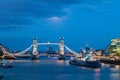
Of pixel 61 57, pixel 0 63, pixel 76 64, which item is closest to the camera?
pixel 0 63

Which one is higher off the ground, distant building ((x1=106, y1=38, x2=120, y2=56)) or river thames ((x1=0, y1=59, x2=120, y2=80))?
distant building ((x1=106, y1=38, x2=120, y2=56))

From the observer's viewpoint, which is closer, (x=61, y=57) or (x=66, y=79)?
(x=66, y=79)

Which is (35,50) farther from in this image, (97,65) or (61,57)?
(97,65)

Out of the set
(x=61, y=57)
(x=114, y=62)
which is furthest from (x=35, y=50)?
(x=114, y=62)

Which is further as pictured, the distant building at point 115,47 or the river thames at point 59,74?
the distant building at point 115,47

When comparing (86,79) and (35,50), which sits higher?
(35,50)

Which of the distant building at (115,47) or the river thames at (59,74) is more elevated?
the distant building at (115,47)

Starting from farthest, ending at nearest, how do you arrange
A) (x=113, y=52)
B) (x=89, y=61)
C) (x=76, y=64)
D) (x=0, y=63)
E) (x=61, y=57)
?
(x=61, y=57) → (x=113, y=52) → (x=76, y=64) → (x=89, y=61) → (x=0, y=63)

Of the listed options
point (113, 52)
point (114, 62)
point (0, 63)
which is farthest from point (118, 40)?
point (0, 63)

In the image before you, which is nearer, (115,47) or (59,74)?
(59,74)

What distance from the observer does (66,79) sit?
67.6 meters

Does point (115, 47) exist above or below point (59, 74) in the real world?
above

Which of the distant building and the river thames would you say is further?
the distant building

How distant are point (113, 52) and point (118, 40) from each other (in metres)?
5.61
